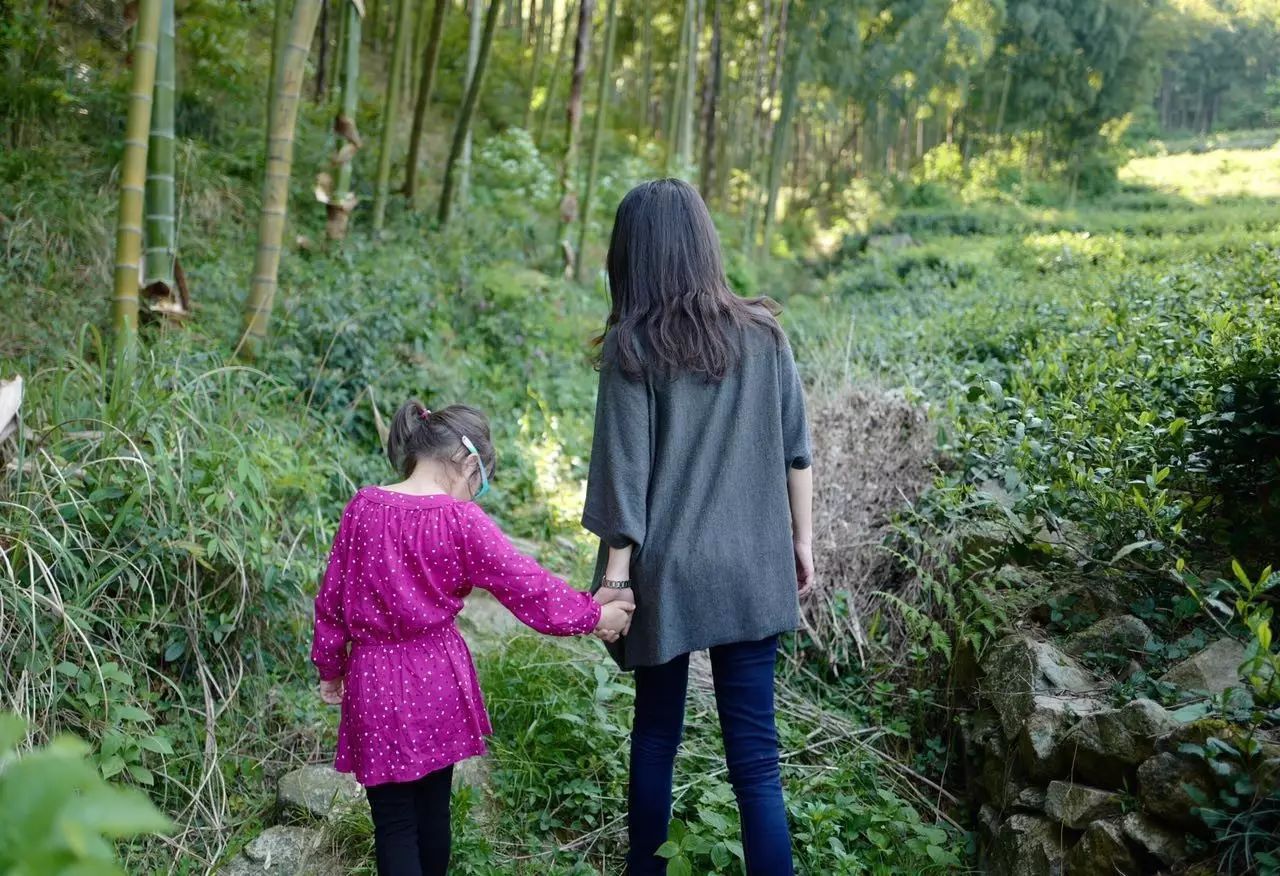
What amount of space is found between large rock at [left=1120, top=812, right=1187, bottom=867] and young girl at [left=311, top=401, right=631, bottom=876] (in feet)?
3.50

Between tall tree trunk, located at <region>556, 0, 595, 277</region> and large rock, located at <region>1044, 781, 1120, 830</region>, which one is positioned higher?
tall tree trunk, located at <region>556, 0, 595, 277</region>


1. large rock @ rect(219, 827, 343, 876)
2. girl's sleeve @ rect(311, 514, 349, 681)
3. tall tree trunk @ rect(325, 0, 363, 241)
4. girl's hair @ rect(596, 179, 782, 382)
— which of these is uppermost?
tall tree trunk @ rect(325, 0, 363, 241)

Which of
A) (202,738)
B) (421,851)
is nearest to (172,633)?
(202,738)

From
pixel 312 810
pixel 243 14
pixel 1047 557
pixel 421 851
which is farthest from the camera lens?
pixel 243 14

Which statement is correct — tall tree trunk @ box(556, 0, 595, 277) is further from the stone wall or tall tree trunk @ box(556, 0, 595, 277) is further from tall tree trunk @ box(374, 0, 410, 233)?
the stone wall

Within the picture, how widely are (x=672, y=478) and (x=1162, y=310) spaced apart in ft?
10.5

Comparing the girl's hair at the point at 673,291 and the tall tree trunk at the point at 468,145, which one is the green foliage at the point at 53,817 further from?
the tall tree trunk at the point at 468,145

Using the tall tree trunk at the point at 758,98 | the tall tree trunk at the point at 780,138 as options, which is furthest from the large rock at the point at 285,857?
the tall tree trunk at the point at 780,138

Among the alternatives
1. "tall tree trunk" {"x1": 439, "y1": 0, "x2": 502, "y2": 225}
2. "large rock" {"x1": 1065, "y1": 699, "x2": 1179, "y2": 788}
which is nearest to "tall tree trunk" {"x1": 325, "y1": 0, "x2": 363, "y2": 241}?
"tall tree trunk" {"x1": 439, "y1": 0, "x2": 502, "y2": 225}

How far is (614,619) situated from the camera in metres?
2.17

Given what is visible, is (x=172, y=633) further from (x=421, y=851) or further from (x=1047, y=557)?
(x=1047, y=557)

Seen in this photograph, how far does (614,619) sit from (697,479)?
34 centimetres

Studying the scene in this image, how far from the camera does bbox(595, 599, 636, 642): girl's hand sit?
7.06 feet

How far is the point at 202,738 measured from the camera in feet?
9.62
